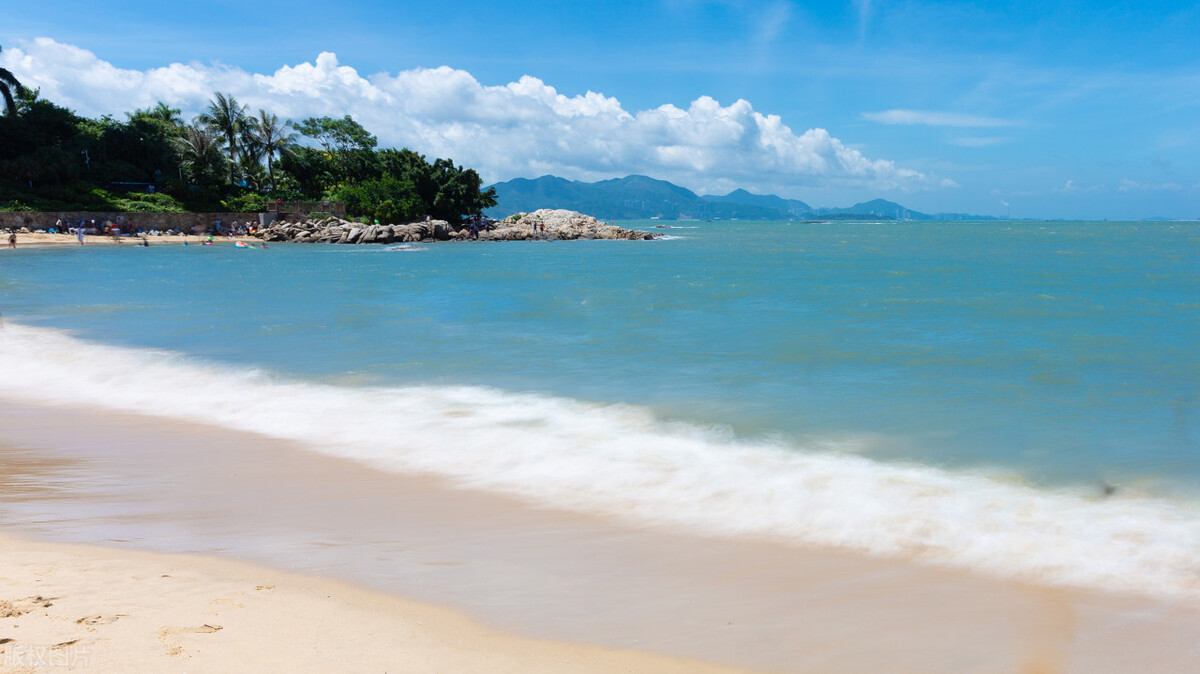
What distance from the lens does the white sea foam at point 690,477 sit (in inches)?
204

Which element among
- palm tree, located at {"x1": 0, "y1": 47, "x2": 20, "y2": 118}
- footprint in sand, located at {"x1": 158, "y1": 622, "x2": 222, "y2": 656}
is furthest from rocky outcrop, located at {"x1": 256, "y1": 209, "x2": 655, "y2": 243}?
footprint in sand, located at {"x1": 158, "y1": 622, "x2": 222, "y2": 656}

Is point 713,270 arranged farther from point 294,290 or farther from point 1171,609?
point 1171,609

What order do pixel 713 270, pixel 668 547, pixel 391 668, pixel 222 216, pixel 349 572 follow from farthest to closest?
pixel 222 216, pixel 713 270, pixel 668 547, pixel 349 572, pixel 391 668

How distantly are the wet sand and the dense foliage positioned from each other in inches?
2290

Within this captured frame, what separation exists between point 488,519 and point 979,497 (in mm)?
4205

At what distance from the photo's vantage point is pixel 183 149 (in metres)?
59.9

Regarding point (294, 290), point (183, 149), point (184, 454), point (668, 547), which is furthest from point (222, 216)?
point (668, 547)

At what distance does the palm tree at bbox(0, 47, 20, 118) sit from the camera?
5306 centimetres

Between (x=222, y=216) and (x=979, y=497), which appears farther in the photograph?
(x=222, y=216)

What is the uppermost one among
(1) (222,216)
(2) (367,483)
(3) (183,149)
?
(3) (183,149)

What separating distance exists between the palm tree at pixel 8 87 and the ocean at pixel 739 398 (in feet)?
137

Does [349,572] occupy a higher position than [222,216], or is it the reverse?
[222,216]

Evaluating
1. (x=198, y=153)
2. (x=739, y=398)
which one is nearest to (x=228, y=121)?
(x=198, y=153)

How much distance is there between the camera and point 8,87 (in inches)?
2114
